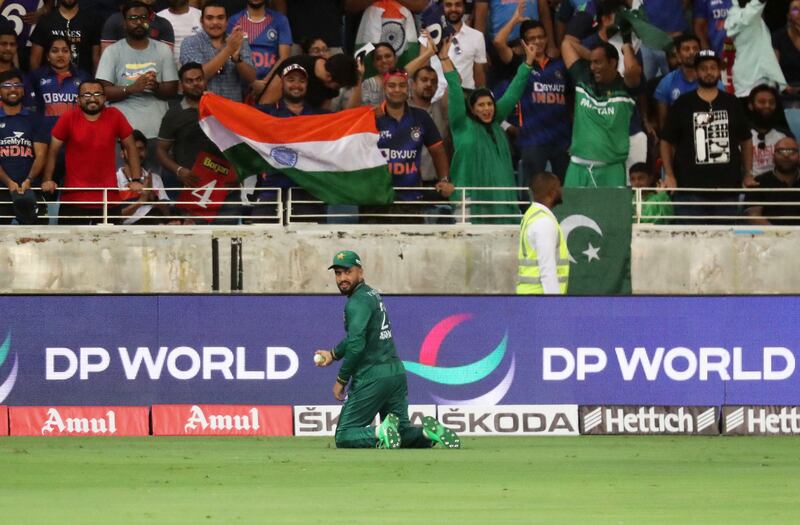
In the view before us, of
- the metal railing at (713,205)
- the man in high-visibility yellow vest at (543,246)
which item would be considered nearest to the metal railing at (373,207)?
the metal railing at (713,205)

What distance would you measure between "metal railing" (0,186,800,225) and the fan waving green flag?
30cm

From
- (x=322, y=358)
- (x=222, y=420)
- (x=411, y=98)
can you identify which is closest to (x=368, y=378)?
(x=322, y=358)

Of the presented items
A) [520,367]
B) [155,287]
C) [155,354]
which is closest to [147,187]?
[155,287]

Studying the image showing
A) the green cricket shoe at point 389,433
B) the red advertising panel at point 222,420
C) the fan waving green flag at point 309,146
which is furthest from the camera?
the fan waving green flag at point 309,146

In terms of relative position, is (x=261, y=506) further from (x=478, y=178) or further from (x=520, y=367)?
(x=478, y=178)

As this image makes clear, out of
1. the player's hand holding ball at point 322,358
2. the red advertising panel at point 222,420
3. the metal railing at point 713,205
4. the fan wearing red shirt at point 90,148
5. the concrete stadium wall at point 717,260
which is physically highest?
the fan wearing red shirt at point 90,148

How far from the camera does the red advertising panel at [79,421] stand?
16891mm

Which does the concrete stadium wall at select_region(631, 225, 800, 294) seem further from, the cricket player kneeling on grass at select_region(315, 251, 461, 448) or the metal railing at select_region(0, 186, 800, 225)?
the cricket player kneeling on grass at select_region(315, 251, 461, 448)

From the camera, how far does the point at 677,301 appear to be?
17.5 meters

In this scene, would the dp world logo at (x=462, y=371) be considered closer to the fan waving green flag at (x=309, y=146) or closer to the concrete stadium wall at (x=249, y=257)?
the concrete stadium wall at (x=249, y=257)

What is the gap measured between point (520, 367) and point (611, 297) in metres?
1.21

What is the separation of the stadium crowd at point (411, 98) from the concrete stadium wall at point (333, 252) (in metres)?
0.32

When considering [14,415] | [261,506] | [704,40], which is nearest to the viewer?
[261,506]

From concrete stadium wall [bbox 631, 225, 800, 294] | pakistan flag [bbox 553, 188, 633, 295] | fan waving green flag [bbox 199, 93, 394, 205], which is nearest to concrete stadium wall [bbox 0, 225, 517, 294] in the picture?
fan waving green flag [bbox 199, 93, 394, 205]
